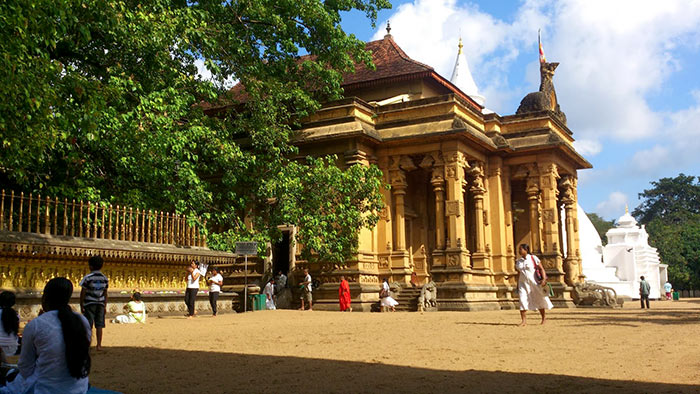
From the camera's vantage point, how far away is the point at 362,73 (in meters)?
25.8

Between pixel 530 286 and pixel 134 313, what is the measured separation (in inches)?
312

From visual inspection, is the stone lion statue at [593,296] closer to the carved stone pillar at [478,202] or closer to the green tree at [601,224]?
the carved stone pillar at [478,202]

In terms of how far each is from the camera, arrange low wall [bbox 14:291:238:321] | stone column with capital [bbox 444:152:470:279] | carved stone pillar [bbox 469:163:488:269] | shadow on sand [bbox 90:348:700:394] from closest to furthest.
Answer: shadow on sand [bbox 90:348:700:394] → low wall [bbox 14:291:238:321] → stone column with capital [bbox 444:152:470:279] → carved stone pillar [bbox 469:163:488:269]

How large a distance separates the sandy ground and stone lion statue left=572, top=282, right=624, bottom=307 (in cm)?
1081

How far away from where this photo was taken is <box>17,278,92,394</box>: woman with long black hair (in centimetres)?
411

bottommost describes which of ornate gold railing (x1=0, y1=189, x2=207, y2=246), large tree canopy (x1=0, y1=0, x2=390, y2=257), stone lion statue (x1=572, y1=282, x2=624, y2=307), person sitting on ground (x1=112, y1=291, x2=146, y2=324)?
stone lion statue (x1=572, y1=282, x2=624, y2=307)

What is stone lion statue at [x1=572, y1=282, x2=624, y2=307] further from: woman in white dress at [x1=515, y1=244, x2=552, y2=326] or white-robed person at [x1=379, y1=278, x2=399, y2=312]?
woman in white dress at [x1=515, y1=244, x2=552, y2=326]

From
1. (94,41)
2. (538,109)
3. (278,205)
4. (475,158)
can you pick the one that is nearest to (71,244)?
(94,41)

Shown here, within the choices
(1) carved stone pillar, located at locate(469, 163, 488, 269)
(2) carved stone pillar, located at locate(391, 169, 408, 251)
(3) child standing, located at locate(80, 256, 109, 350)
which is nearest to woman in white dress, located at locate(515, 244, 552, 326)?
(3) child standing, located at locate(80, 256, 109, 350)

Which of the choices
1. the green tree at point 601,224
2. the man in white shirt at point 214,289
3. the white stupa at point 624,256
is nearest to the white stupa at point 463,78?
the white stupa at point 624,256

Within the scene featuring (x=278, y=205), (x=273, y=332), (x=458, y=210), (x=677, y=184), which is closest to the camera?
(x=273, y=332)

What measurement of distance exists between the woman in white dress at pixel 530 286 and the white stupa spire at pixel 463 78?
92.3 ft

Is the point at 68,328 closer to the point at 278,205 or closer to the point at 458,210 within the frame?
the point at 278,205

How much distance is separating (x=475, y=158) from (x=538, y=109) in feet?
13.2
